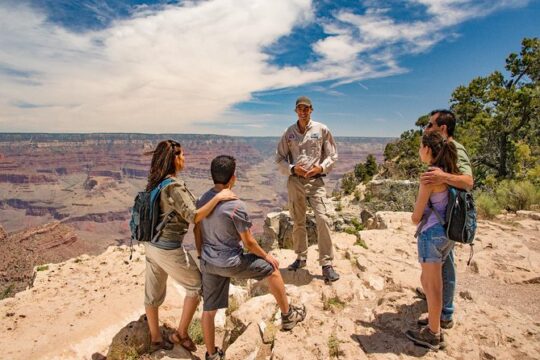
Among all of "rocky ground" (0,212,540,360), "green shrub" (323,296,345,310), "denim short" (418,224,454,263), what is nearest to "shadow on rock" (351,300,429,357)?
"rocky ground" (0,212,540,360)

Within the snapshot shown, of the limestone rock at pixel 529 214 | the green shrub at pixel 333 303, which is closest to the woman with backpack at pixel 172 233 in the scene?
the green shrub at pixel 333 303

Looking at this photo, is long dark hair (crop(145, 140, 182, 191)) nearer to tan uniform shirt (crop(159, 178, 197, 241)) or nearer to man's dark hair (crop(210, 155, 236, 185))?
tan uniform shirt (crop(159, 178, 197, 241))

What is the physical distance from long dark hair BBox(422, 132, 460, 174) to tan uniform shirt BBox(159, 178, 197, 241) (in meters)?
Result: 2.05

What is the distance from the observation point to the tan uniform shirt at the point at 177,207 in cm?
277

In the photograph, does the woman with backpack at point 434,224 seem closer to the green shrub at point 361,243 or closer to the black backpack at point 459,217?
the black backpack at point 459,217

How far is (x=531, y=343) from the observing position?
9.14 ft

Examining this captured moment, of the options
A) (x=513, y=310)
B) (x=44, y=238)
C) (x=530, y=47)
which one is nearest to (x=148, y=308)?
(x=513, y=310)

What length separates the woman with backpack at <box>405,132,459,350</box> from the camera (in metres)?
2.62

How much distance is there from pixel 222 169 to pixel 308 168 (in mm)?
1870

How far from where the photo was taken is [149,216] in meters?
2.92

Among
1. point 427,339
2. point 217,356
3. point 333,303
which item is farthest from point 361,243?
point 217,356

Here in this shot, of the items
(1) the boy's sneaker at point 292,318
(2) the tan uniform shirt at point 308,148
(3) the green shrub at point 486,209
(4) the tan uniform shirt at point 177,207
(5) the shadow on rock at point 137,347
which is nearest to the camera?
(4) the tan uniform shirt at point 177,207

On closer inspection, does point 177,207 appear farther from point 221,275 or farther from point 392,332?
point 392,332

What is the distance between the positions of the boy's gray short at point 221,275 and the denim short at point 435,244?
1332 mm
